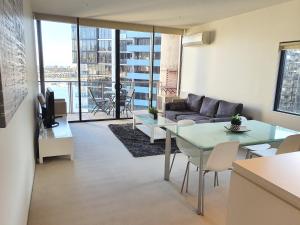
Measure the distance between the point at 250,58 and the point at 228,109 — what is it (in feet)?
3.42

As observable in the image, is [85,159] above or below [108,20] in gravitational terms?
below

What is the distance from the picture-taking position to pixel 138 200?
2.62 meters

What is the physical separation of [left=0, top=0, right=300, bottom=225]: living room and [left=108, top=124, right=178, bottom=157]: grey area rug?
21 mm

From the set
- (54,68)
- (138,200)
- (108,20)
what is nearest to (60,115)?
(54,68)

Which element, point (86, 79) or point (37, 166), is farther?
point (86, 79)

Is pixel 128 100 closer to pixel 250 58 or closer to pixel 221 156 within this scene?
pixel 250 58

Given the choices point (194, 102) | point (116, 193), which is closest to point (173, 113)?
point (194, 102)

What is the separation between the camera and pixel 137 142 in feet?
14.7

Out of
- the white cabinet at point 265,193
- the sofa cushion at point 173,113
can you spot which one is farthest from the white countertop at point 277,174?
the sofa cushion at point 173,113

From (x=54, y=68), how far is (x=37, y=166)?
3.09m

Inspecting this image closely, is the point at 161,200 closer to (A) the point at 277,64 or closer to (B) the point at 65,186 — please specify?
(B) the point at 65,186

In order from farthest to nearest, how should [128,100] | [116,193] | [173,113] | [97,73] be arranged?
[128,100], [97,73], [173,113], [116,193]

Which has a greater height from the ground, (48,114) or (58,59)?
(58,59)

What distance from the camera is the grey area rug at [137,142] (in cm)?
404
